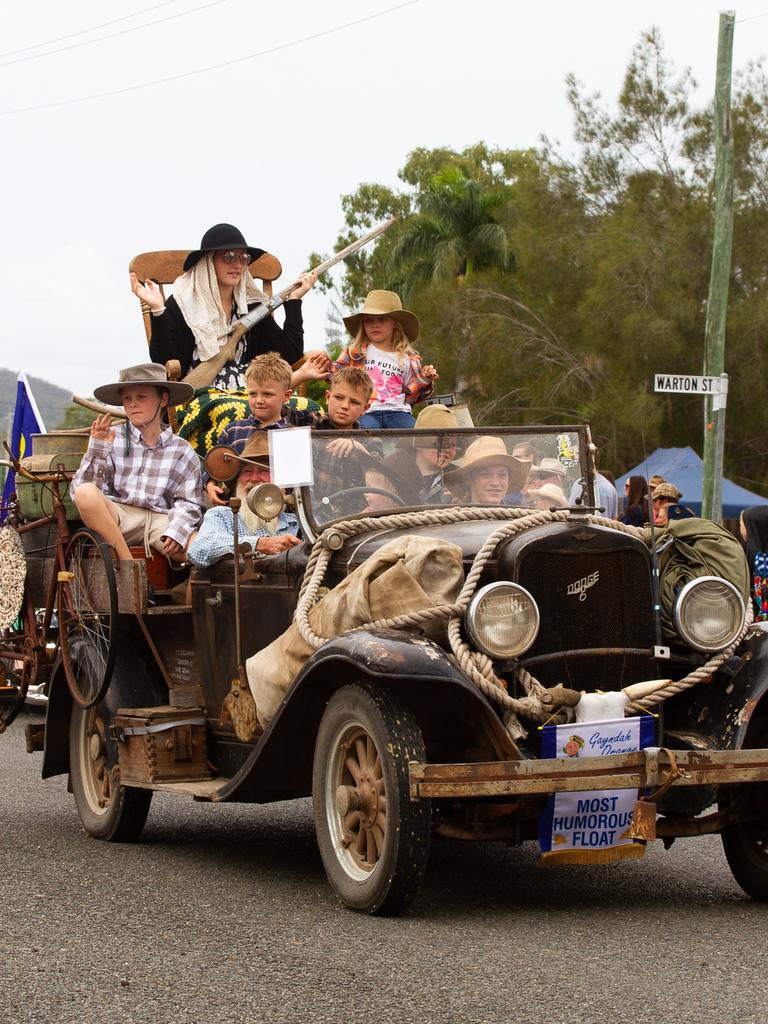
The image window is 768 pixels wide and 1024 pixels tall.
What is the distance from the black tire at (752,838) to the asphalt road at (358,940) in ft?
0.32

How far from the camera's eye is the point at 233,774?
7.09m

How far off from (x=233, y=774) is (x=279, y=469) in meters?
1.44

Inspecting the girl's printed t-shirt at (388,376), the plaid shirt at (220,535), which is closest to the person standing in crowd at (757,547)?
the girl's printed t-shirt at (388,376)

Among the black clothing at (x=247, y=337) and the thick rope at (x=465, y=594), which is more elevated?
the black clothing at (x=247, y=337)

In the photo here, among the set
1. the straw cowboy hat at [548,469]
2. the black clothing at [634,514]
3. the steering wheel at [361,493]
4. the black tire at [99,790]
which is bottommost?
the black tire at [99,790]

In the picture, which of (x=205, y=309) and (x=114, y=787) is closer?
(x=114, y=787)

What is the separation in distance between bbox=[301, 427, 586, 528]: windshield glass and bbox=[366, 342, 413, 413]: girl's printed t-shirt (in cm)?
164

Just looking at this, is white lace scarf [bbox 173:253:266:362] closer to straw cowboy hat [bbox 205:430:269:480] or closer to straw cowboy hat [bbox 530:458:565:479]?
straw cowboy hat [bbox 205:430:269:480]

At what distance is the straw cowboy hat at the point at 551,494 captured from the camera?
6809 mm

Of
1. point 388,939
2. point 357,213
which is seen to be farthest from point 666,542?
point 357,213

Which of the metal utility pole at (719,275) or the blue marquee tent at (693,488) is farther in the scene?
the blue marquee tent at (693,488)

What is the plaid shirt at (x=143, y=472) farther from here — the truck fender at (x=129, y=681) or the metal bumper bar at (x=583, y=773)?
the metal bumper bar at (x=583, y=773)

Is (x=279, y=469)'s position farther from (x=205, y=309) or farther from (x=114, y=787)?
(x=205, y=309)

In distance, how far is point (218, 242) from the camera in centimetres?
916
